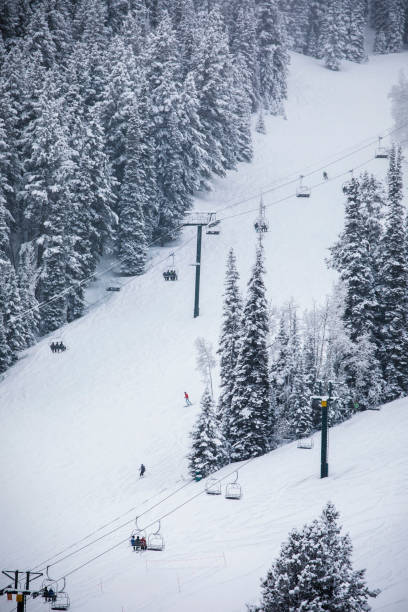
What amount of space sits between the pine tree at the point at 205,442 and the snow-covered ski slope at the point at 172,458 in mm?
1356

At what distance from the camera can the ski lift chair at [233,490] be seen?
86.9ft

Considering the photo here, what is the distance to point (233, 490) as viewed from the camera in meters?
27.3

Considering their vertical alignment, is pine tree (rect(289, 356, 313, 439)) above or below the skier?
above

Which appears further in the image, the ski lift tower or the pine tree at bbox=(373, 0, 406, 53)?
the pine tree at bbox=(373, 0, 406, 53)

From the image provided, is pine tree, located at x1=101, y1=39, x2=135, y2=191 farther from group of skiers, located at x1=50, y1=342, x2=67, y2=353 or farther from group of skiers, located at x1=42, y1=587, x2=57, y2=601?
group of skiers, located at x1=42, y1=587, x2=57, y2=601

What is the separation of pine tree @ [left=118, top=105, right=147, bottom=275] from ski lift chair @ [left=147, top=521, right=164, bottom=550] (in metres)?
31.6

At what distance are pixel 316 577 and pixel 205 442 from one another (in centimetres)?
1997

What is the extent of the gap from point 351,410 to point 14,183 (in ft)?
115

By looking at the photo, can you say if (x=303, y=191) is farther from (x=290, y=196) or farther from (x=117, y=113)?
(x=117, y=113)

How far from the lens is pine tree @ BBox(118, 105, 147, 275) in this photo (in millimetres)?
53000

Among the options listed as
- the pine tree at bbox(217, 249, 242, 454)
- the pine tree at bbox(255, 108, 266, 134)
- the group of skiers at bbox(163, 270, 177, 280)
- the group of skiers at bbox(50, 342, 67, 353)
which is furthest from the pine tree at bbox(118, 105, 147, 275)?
the pine tree at bbox(255, 108, 266, 134)

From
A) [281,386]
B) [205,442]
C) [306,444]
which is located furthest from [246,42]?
[306,444]

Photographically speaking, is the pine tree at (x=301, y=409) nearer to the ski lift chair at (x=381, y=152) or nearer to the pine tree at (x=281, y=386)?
the pine tree at (x=281, y=386)

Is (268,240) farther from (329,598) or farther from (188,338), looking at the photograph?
(329,598)
